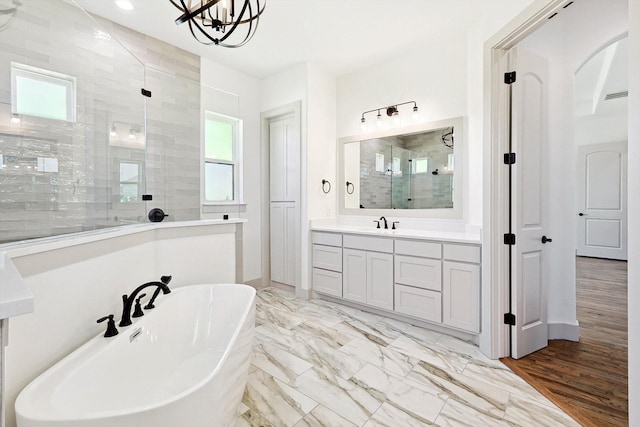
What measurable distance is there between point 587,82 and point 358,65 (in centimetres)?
376

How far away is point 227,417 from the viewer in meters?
1.31

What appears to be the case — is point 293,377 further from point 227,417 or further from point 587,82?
point 587,82

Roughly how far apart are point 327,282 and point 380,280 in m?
0.76

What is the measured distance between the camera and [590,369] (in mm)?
2117

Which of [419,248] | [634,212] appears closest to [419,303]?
[419,248]

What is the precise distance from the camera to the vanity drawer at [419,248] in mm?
2688

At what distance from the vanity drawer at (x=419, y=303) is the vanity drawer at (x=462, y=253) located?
1.25 feet

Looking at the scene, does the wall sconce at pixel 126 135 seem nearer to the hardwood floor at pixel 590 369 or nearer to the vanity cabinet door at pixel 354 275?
the vanity cabinet door at pixel 354 275

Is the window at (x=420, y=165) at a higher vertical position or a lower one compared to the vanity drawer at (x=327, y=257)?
higher

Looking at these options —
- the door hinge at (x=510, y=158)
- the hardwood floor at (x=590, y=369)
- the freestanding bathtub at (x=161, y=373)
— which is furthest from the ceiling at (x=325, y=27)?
the hardwood floor at (x=590, y=369)

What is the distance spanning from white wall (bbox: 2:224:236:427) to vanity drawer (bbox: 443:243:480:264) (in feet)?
7.47

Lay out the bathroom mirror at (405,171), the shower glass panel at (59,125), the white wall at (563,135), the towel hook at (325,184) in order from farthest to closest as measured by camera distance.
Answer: the towel hook at (325,184) < the bathroom mirror at (405,171) < the white wall at (563,135) < the shower glass panel at (59,125)

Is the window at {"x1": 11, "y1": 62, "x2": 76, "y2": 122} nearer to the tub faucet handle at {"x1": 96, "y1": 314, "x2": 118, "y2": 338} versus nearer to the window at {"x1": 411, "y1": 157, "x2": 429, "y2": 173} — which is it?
the tub faucet handle at {"x1": 96, "y1": 314, "x2": 118, "y2": 338}

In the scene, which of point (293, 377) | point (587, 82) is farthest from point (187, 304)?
point (587, 82)
